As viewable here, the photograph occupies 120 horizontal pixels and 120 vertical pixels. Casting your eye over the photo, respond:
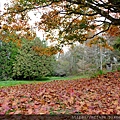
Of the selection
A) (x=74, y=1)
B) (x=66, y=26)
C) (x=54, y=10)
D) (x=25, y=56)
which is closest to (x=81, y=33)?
(x=66, y=26)

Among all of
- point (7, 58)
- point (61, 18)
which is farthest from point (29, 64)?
point (61, 18)

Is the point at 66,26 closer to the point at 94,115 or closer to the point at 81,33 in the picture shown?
the point at 81,33

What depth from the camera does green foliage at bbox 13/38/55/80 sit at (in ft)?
86.7

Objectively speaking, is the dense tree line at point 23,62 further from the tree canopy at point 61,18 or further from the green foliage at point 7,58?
the tree canopy at point 61,18

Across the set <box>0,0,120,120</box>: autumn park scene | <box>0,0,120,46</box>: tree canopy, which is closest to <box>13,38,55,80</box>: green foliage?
<box>0,0,120,120</box>: autumn park scene

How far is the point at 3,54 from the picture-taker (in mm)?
27406

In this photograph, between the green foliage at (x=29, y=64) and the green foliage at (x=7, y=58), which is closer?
the green foliage at (x=29, y=64)

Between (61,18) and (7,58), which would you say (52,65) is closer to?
(7,58)

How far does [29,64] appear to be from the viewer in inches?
1054

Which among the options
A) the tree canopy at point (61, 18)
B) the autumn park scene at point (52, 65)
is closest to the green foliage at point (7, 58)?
the autumn park scene at point (52, 65)

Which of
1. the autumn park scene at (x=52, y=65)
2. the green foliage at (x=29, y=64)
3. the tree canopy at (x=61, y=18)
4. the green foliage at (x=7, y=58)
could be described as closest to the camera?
the autumn park scene at (x=52, y=65)

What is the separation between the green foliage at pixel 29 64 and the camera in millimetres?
26422

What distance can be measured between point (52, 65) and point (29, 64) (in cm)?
395

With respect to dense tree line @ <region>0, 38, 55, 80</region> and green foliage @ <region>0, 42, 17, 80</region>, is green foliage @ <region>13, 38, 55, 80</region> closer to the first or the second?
dense tree line @ <region>0, 38, 55, 80</region>
